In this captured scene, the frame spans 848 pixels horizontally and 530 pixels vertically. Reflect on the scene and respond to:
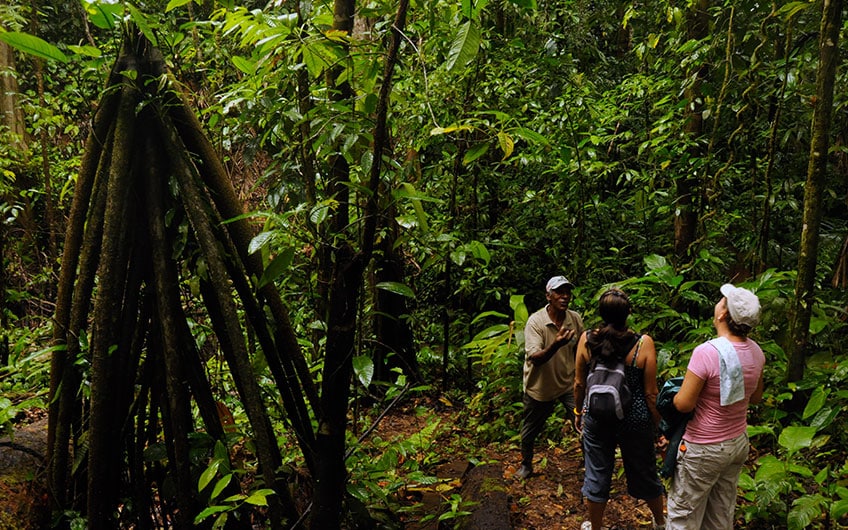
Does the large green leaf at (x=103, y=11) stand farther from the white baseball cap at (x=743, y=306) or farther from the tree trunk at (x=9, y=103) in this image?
the tree trunk at (x=9, y=103)

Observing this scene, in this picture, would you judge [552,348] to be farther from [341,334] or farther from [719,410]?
[341,334]

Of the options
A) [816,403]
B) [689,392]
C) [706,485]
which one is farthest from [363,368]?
[816,403]

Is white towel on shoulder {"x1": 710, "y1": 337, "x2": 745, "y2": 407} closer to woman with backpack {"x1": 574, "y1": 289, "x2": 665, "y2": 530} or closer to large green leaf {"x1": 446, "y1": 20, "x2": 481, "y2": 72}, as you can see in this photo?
woman with backpack {"x1": 574, "y1": 289, "x2": 665, "y2": 530}

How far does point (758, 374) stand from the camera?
294 cm

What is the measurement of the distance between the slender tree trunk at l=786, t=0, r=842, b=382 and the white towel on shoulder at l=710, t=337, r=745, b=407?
149 centimetres

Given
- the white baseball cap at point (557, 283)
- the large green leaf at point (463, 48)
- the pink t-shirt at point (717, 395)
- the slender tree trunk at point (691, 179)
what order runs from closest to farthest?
the large green leaf at point (463, 48)
the pink t-shirt at point (717, 395)
the white baseball cap at point (557, 283)
the slender tree trunk at point (691, 179)

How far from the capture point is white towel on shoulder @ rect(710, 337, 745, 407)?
9.47ft

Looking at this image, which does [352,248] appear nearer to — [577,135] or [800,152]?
[577,135]

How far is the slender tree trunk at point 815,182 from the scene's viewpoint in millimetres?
3699

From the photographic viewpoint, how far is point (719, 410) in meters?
2.95

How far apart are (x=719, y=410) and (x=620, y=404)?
52 cm

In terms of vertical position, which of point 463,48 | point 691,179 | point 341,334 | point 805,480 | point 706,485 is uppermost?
point 463,48

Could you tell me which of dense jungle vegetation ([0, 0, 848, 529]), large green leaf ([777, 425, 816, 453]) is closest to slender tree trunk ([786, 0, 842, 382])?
dense jungle vegetation ([0, 0, 848, 529])

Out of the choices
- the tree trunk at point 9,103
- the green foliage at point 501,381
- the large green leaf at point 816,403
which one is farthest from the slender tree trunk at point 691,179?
the tree trunk at point 9,103
